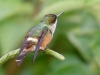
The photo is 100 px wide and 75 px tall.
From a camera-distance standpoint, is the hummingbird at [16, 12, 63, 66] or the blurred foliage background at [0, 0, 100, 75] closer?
the hummingbird at [16, 12, 63, 66]

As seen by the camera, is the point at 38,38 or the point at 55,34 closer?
the point at 38,38

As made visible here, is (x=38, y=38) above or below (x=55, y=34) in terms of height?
above

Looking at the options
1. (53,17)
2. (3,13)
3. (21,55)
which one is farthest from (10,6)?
(21,55)

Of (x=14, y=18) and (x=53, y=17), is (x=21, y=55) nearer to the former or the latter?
(x=53, y=17)

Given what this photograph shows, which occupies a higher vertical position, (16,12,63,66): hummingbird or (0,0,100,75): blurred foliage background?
(16,12,63,66): hummingbird
